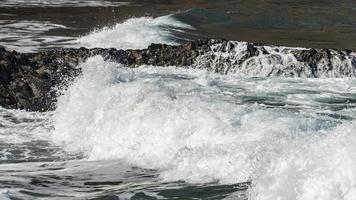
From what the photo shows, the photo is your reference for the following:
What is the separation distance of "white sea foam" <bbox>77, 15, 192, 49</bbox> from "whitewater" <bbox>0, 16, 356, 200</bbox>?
7.74 meters

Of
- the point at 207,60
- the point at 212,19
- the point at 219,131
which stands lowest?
the point at 212,19

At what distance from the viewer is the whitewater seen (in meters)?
8.80

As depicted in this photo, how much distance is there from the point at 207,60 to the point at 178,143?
9.38 metres

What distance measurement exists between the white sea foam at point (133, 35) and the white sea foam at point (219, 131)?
750cm

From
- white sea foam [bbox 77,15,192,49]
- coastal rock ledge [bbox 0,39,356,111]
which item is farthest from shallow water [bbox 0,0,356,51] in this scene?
coastal rock ledge [bbox 0,39,356,111]

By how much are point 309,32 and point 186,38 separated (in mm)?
6113

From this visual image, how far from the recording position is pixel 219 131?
38.3ft

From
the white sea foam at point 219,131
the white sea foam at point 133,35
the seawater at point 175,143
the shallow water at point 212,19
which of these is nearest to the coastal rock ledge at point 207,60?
the white sea foam at point 219,131

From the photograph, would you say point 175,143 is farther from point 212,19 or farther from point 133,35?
point 212,19

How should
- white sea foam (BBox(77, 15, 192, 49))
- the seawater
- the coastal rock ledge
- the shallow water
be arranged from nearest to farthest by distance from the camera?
the seawater → the coastal rock ledge → white sea foam (BBox(77, 15, 192, 49)) → the shallow water

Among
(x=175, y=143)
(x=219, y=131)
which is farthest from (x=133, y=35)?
(x=219, y=131)

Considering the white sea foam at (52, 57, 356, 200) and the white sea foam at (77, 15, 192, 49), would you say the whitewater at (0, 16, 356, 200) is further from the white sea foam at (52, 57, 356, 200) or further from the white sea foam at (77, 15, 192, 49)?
the white sea foam at (77, 15, 192, 49)

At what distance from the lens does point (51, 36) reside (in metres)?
27.9

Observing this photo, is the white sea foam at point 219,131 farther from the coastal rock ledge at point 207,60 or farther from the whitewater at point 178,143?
the coastal rock ledge at point 207,60
